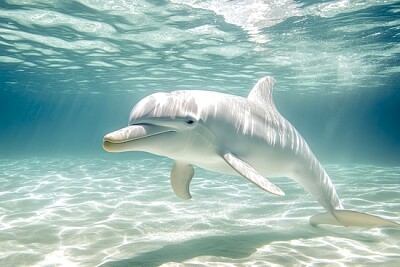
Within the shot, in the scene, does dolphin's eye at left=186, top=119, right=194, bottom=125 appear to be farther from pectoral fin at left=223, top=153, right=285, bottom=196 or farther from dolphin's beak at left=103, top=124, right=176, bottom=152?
pectoral fin at left=223, top=153, right=285, bottom=196

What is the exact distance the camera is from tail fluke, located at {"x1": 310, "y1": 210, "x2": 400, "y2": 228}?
5270mm

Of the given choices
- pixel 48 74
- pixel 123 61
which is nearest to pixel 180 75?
pixel 123 61

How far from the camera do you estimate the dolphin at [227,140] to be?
3951mm

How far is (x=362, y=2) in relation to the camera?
11938 mm

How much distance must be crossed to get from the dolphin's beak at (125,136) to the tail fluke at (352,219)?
379cm

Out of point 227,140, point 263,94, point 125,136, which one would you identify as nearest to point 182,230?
point 227,140

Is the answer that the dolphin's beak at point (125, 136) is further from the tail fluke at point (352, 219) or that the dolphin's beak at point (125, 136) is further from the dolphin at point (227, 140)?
the tail fluke at point (352, 219)

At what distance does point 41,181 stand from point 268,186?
12.7 meters

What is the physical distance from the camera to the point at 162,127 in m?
3.95

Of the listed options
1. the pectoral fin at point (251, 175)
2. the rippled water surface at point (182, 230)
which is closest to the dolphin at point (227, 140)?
the pectoral fin at point (251, 175)

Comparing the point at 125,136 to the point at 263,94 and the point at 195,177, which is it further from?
the point at 195,177

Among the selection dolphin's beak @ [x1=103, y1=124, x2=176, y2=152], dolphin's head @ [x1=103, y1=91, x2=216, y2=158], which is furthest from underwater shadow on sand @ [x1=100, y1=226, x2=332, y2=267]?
dolphin's beak @ [x1=103, y1=124, x2=176, y2=152]

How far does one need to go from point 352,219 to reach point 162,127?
3.85 meters

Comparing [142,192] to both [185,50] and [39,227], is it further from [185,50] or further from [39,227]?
[185,50]
